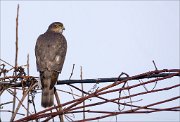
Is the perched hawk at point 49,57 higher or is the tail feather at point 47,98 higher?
the perched hawk at point 49,57

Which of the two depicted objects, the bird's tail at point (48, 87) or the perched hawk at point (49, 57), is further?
the perched hawk at point (49, 57)

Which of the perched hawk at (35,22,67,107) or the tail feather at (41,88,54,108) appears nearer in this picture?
the tail feather at (41,88,54,108)

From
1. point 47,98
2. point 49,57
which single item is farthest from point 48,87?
point 49,57

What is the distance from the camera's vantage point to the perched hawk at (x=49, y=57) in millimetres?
4677

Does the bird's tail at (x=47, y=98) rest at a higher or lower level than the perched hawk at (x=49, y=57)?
lower

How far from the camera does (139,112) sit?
6.00 ft

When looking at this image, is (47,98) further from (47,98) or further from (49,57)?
(49,57)

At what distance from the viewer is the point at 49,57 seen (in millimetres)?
5316

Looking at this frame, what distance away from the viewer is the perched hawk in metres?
4.68

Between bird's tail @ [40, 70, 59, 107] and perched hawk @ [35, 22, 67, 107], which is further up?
perched hawk @ [35, 22, 67, 107]

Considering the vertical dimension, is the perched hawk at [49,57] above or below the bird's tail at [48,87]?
above

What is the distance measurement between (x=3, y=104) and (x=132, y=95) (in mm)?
987

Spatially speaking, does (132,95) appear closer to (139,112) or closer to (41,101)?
(139,112)

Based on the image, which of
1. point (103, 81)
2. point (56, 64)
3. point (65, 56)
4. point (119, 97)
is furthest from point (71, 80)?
point (65, 56)
